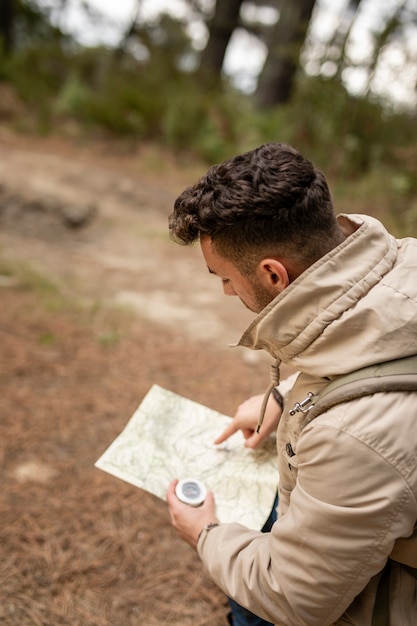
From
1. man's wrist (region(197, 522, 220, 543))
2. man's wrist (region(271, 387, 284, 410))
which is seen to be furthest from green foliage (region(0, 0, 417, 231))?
man's wrist (region(197, 522, 220, 543))

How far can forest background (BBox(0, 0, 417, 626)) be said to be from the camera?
196cm

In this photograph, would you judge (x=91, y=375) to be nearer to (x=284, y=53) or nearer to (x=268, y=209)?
(x=268, y=209)

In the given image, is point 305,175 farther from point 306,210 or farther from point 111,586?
point 111,586

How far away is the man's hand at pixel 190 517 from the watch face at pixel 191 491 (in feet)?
0.07

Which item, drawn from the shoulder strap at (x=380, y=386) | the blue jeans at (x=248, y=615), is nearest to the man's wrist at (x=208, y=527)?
the blue jeans at (x=248, y=615)

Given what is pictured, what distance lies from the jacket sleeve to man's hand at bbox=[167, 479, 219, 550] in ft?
0.92

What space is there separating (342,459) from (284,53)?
28.6 feet

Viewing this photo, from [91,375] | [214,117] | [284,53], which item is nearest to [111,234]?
[91,375]

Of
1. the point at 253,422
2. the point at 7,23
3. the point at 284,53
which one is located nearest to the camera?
the point at 253,422

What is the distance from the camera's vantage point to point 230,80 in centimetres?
973

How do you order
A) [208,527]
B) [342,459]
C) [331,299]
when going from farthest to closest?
[208,527] < [331,299] < [342,459]

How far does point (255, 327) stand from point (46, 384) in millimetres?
2022

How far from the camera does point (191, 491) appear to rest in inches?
61.2

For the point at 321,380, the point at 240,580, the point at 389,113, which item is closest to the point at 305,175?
the point at 321,380
